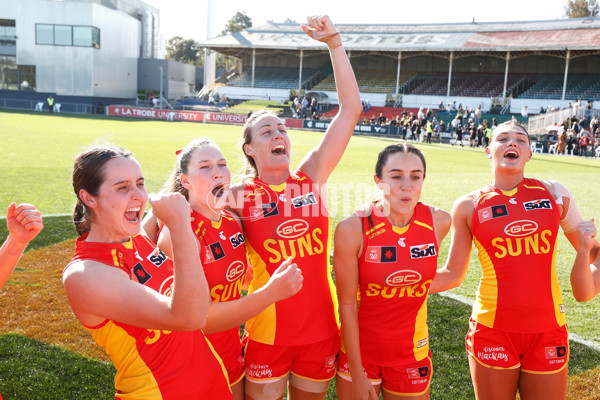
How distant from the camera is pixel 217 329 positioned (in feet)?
8.34

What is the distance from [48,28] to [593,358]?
197 feet

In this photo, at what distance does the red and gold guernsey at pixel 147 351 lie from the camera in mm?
2342

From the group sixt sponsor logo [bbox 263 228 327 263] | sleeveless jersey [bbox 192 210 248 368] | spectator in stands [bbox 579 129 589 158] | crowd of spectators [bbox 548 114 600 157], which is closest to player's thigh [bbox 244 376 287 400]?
sleeveless jersey [bbox 192 210 248 368]

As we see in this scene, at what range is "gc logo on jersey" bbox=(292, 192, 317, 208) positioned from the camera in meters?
3.30

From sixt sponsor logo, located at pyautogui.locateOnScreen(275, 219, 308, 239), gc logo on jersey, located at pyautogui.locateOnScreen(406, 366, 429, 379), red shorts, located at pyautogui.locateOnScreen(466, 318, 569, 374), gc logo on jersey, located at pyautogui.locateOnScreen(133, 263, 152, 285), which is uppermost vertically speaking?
sixt sponsor logo, located at pyautogui.locateOnScreen(275, 219, 308, 239)

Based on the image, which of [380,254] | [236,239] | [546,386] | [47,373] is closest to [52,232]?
[47,373]

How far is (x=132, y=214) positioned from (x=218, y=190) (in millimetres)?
768

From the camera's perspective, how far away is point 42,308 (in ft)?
18.1

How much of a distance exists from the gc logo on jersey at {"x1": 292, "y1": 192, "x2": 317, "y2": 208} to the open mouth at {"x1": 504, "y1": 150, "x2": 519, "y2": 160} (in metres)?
1.35

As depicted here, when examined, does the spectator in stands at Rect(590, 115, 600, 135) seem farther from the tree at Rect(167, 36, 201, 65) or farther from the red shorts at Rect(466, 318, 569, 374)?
the tree at Rect(167, 36, 201, 65)

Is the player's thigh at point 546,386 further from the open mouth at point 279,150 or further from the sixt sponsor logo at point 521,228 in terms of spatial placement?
the open mouth at point 279,150

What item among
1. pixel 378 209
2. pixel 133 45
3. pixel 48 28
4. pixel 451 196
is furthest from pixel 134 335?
pixel 133 45

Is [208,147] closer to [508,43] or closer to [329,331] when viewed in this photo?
[329,331]

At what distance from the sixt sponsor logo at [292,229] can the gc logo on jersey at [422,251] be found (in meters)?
0.69
